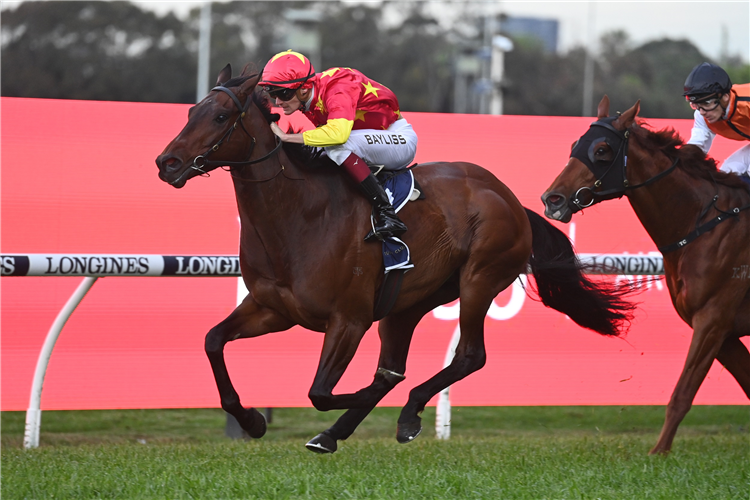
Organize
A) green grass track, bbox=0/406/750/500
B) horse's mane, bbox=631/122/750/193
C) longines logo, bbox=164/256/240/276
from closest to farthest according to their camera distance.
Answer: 1. green grass track, bbox=0/406/750/500
2. horse's mane, bbox=631/122/750/193
3. longines logo, bbox=164/256/240/276

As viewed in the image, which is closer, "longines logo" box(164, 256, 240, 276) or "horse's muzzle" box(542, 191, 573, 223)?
"horse's muzzle" box(542, 191, 573, 223)

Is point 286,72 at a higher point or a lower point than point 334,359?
higher

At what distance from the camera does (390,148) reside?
14.3 ft

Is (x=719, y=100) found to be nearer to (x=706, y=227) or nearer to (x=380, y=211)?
(x=706, y=227)

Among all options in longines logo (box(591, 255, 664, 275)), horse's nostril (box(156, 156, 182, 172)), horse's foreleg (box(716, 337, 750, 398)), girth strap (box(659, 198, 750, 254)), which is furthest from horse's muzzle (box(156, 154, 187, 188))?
horse's foreleg (box(716, 337, 750, 398))

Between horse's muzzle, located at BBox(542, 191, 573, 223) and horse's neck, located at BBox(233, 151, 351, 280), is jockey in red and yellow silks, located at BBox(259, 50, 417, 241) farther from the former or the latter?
horse's muzzle, located at BBox(542, 191, 573, 223)

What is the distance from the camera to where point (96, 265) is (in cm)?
500

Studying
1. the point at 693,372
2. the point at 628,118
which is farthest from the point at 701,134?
the point at 693,372

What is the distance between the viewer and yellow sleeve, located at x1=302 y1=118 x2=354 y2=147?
156 inches

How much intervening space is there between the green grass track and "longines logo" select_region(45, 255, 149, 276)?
38.6 inches

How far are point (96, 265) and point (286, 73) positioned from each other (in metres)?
1.76

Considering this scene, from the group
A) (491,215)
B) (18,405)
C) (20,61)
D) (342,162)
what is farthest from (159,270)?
(20,61)

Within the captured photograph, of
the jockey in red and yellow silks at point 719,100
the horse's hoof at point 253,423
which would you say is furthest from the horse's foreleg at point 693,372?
the horse's hoof at point 253,423

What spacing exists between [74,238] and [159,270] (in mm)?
732
